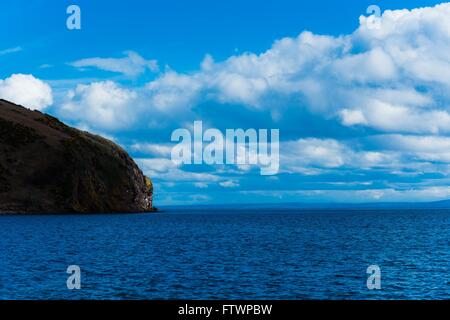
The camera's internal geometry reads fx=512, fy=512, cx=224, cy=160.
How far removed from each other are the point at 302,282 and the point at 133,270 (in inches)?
855

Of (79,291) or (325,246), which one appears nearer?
(79,291)

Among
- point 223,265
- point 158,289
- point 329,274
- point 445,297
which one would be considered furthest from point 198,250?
point 445,297

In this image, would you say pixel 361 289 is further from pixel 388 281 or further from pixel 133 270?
pixel 133 270

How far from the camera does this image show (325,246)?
10119 centimetres
